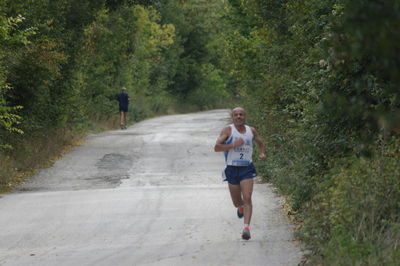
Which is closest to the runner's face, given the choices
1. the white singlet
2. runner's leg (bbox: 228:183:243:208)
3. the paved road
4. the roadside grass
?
the white singlet

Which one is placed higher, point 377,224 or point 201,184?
point 377,224

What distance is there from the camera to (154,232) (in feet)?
35.4

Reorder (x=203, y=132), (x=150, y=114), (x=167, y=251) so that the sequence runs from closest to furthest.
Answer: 1. (x=167, y=251)
2. (x=203, y=132)
3. (x=150, y=114)

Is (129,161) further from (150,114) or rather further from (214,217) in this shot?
(150,114)

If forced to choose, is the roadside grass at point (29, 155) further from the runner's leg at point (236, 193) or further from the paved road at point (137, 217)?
the runner's leg at point (236, 193)

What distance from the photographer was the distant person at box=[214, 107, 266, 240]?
976cm

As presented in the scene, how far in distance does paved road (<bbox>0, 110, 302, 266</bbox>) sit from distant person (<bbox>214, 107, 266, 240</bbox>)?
55cm

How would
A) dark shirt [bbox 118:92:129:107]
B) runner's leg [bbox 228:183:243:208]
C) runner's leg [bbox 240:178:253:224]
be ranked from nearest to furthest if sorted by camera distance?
runner's leg [bbox 240:178:253:224] < runner's leg [bbox 228:183:243:208] < dark shirt [bbox 118:92:129:107]

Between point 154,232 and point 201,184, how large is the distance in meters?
6.17

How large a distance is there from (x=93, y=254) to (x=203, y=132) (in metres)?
21.7

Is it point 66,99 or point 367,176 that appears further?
point 66,99

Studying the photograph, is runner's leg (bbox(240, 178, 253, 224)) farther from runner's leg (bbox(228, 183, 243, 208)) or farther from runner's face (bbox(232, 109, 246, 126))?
runner's face (bbox(232, 109, 246, 126))

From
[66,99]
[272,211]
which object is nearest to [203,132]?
[66,99]

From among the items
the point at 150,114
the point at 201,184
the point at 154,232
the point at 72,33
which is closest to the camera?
the point at 154,232
